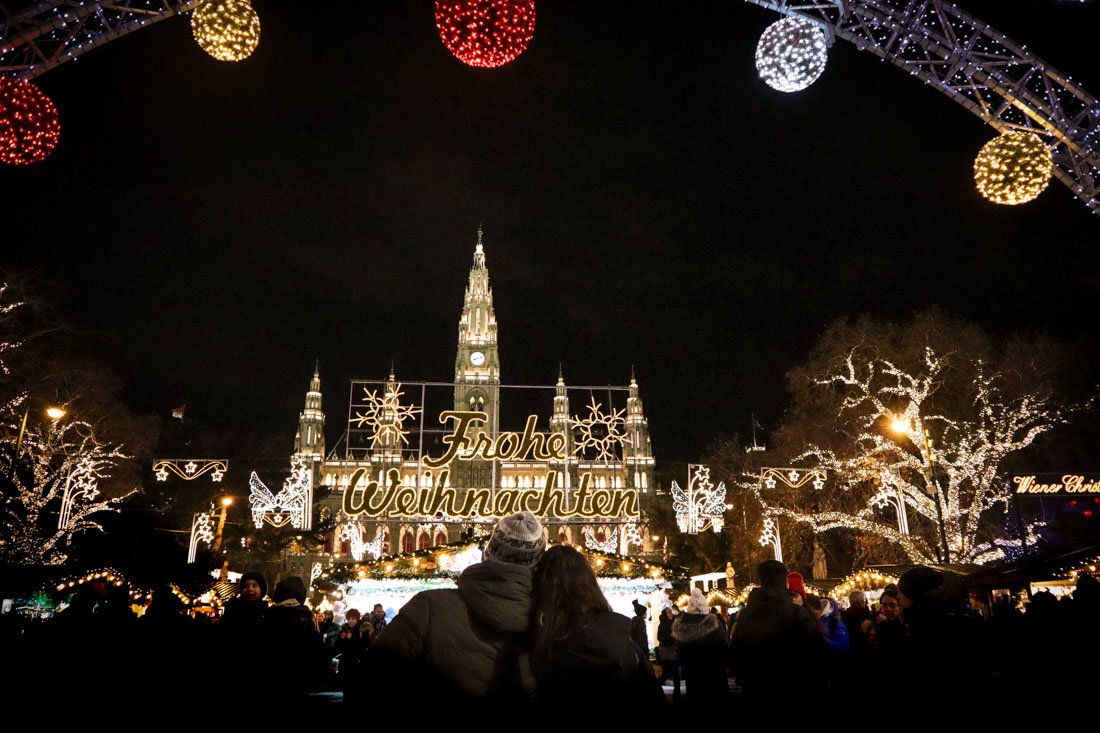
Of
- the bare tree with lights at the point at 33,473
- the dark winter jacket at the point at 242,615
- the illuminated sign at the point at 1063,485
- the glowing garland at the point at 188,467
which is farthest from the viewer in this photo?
the bare tree with lights at the point at 33,473

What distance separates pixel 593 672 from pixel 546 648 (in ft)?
0.58

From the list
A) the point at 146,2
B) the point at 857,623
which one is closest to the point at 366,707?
the point at 857,623

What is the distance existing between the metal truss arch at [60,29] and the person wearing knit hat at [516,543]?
900cm

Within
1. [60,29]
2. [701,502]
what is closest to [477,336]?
[701,502]

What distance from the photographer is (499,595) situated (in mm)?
2434

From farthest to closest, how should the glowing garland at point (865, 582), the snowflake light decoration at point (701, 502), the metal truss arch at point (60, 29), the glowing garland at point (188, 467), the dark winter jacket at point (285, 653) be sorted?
the snowflake light decoration at point (701, 502)
the glowing garland at point (188, 467)
the glowing garland at point (865, 582)
the metal truss arch at point (60, 29)
the dark winter jacket at point (285, 653)

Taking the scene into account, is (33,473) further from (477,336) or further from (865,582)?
(477,336)

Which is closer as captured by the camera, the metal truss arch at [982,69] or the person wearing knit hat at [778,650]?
the person wearing knit hat at [778,650]

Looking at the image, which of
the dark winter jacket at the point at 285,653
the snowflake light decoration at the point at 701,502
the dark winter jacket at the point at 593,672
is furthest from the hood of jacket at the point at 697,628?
the snowflake light decoration at the point at 701,502

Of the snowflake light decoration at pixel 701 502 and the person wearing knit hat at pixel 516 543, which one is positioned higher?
the snowflake light decoration at pixel 701 502

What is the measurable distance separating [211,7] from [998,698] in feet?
25.9

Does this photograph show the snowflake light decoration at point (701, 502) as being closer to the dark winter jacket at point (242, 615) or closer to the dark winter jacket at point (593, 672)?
the dark winter jacket at point (242, 615)

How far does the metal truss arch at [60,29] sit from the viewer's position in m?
8.62

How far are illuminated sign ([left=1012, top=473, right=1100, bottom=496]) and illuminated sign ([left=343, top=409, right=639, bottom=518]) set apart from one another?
33.8 ft
